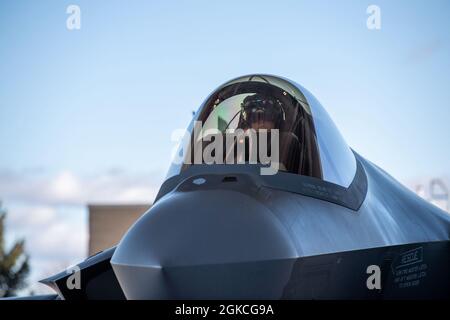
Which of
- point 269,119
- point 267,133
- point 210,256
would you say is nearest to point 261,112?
point 269,119

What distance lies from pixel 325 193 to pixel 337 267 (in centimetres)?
68

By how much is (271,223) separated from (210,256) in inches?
19.0

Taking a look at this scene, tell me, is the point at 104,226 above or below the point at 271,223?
below

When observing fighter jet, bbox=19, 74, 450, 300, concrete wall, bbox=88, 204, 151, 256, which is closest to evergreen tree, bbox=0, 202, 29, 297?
concrete wall, bbox=88, 204, 151, 256

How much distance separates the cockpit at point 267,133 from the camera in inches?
230

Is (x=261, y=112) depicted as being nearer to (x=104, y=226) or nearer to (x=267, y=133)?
(x=267, y=133)

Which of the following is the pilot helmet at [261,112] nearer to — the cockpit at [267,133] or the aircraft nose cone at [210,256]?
the cockpit at [267,133]

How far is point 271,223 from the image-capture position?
4.59m

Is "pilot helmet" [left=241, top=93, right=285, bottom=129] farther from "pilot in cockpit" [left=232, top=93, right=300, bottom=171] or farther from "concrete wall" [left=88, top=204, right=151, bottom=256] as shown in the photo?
"concrete wall" [left=88, top=204, right=151, bottom=256]

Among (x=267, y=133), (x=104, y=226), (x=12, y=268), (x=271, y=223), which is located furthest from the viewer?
(x=12, y=268)

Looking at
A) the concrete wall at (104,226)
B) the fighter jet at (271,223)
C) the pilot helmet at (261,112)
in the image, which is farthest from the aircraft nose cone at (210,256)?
the concrete wall at (104,226)

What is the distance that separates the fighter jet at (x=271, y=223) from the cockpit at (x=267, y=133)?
1 centimetres
